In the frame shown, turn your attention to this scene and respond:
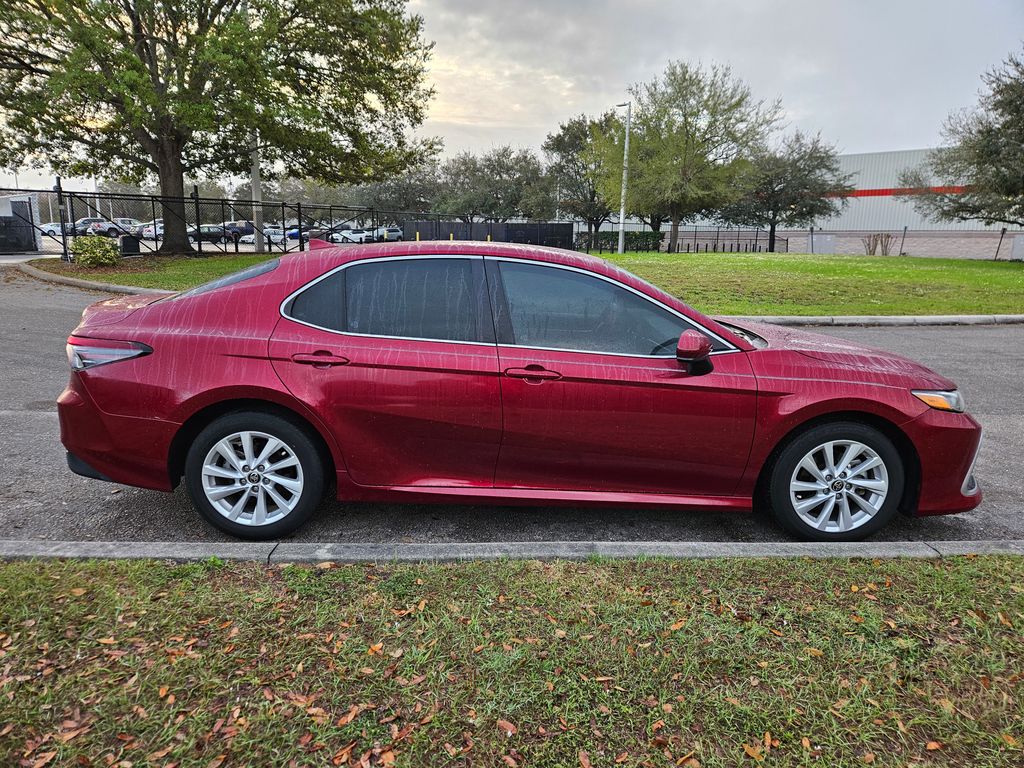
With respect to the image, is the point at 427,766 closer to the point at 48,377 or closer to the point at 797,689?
the point at 797,689

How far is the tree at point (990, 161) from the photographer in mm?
26875

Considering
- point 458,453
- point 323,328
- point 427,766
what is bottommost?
point 427,766

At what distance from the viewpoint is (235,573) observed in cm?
312

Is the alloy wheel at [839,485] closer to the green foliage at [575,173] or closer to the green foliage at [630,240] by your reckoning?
the green foliage at [630,240]

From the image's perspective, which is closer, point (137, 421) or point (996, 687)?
point (996, 687)

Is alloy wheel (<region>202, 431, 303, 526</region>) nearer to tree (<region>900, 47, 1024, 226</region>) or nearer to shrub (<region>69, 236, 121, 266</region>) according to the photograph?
shrub (<region>69, 236, 121, 266</region>)

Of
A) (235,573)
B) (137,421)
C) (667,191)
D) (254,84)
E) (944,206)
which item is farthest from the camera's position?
(667,191)

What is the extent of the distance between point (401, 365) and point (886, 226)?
2339 inches

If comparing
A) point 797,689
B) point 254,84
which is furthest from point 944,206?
point 797,689

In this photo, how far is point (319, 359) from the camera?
3562 mm

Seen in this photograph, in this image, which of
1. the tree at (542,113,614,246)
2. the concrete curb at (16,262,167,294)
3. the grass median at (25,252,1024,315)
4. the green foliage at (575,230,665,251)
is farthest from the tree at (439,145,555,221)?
the concrete curb at (16,262,167,294)

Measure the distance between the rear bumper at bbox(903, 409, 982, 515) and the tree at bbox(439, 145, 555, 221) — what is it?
2234 inches

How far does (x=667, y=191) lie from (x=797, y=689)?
3994 centimetres

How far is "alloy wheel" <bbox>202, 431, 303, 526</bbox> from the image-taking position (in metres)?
3.58
